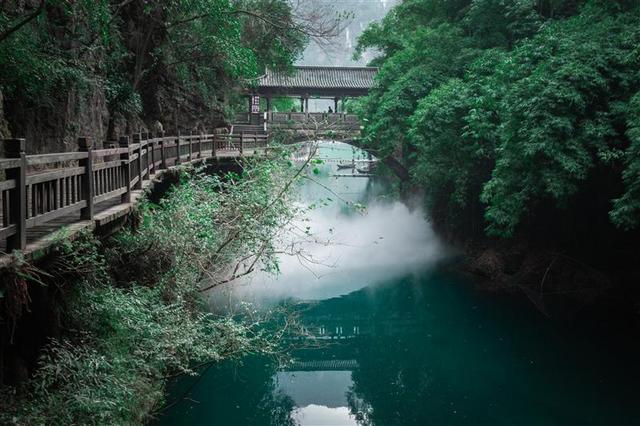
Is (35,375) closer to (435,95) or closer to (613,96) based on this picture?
(613,96)

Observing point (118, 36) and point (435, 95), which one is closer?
point (118, 36)

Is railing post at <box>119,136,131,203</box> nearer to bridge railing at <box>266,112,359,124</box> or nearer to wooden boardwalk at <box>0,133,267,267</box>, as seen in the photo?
wooden boardwalk at <box>0,133,267,267</box>

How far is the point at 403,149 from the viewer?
23703 mm

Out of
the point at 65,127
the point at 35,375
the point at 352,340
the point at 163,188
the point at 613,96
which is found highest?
the point at 613,96

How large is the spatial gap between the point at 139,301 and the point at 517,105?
8.41m

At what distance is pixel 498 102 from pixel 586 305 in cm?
524

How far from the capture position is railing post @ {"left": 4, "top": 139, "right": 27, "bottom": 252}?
173 inches

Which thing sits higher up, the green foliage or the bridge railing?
the bridge railing

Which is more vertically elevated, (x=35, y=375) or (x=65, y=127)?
(x=65, y=127)

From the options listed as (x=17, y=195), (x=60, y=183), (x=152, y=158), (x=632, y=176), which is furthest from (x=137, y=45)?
(x=17, y=195)

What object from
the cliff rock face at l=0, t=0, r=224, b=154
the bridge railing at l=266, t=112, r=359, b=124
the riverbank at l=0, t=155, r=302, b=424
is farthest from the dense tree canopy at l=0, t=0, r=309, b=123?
the bridge railing at l=266, t=112, r=359, b=124

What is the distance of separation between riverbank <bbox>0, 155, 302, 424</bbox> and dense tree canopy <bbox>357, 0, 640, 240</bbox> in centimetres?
492

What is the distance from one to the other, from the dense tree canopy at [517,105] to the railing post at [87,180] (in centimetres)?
842

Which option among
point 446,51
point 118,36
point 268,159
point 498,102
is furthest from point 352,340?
point 446,51
